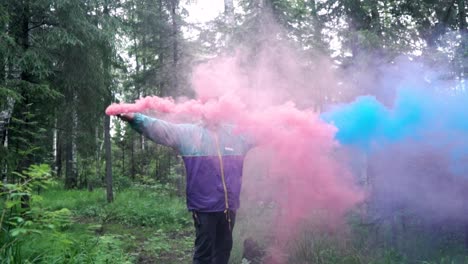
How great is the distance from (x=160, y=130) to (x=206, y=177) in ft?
2.35

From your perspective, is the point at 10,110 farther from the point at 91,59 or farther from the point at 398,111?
the point at 398,111

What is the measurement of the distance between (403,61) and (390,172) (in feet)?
6.52

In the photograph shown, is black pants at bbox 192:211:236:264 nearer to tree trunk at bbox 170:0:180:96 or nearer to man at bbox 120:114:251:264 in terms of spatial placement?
man at bbox 120:114:251:264

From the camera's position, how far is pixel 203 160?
14.1 ft

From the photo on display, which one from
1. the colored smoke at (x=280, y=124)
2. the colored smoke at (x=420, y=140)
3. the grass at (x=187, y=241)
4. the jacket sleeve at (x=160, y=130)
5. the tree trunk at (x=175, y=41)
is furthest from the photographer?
the tree trunk at (x=175, y=41)

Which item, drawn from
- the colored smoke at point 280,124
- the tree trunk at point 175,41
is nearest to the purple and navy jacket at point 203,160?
the colored smoke at point 280,124

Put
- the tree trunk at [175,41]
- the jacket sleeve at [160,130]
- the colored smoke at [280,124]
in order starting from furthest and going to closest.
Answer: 1. the tree trunk at [175,41]
2. the colored smoke at [280,124]
3. the jacket sleeve at [160,130]

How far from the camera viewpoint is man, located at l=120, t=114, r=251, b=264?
4.25m

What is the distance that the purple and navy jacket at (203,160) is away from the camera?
425 cm

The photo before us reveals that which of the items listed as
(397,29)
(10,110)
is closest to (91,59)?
(10,110)

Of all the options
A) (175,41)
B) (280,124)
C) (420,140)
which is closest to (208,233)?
(280,124)

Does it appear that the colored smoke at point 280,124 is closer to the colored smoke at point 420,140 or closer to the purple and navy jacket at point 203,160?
the purple and navy jacket at point 203,160

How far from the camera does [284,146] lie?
5.45m

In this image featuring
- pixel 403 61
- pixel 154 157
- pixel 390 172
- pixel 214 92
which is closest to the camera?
pixel 214 92
